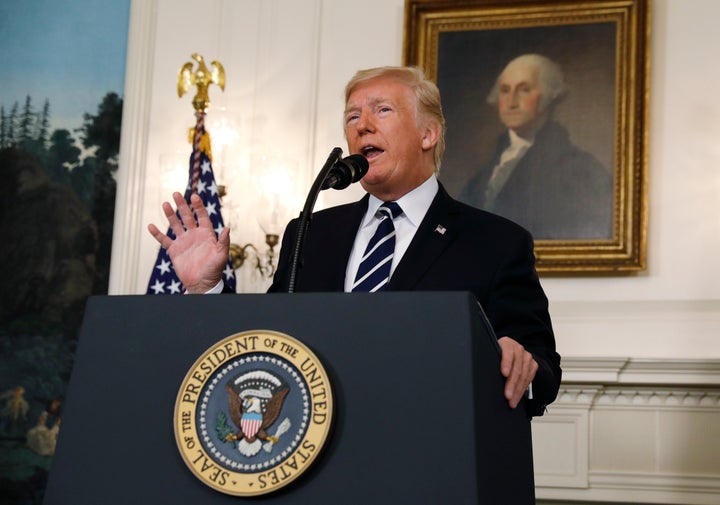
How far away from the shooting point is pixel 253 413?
1.67m

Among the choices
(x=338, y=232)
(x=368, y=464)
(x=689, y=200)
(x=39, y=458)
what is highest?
(x=689, y=200)

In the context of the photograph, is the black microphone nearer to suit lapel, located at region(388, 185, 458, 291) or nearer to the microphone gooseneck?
the microphone gooseneck

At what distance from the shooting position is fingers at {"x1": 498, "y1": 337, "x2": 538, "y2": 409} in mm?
1958

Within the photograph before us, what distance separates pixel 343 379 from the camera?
5.55 feet

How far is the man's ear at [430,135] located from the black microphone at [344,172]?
75cm

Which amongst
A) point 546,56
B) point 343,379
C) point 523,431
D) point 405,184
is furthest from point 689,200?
point 343,379

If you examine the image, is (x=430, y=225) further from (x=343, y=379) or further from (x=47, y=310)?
(x=47, y=310)

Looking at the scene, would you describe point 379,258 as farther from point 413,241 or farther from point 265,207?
point 265,207

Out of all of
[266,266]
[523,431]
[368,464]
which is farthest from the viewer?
[266,266]

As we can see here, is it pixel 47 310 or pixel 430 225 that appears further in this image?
pixel 47 310

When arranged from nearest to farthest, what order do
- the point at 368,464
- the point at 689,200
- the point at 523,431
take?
the point at 368,464
the point at 523,431
the point at 689,200

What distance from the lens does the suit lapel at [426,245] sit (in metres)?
2.58

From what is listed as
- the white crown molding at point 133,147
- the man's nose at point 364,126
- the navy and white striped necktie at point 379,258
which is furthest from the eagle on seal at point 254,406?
the white crown molding at point 133,147

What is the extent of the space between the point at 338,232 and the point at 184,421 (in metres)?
1.24
